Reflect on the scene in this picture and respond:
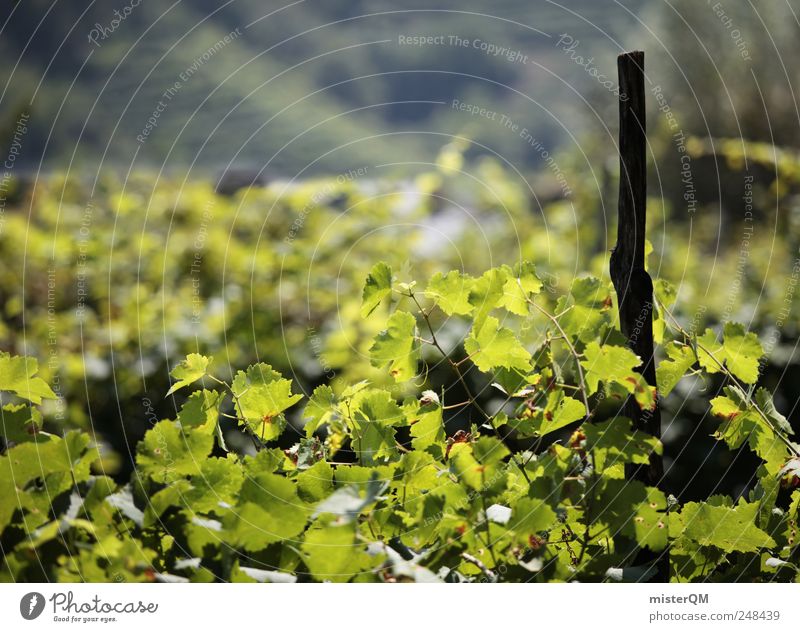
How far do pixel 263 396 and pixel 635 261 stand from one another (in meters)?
0.53

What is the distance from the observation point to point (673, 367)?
116cm

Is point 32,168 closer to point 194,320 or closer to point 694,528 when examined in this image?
point 194,320

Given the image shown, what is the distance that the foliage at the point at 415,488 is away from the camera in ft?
2.96

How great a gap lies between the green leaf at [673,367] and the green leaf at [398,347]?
34cm

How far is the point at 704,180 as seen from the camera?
903 cm

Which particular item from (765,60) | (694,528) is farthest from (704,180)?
(694,528)

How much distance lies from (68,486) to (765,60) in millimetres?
8334

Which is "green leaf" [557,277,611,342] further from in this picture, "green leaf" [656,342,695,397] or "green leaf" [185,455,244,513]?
"green leaf" [185,455,244,513]

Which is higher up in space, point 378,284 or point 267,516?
point 378,284
